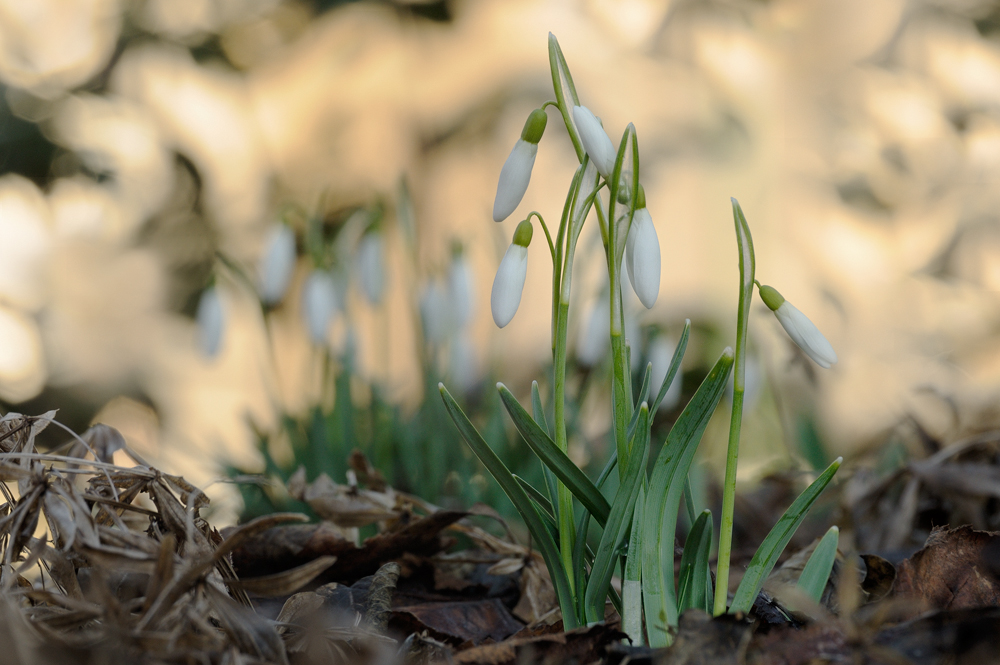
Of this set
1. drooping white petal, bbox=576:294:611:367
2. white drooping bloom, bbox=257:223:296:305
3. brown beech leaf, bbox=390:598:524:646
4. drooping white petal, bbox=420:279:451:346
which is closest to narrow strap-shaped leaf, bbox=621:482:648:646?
brown beech leaf, bbox=390:598:524:646

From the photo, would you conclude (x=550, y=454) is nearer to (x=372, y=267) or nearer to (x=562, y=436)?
(x=562, y=436)

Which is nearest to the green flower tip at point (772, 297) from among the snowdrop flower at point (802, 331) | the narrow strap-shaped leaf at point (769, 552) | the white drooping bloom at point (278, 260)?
the snowdrop flower at point (802, 331)

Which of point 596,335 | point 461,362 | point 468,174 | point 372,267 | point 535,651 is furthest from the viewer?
point 468,174

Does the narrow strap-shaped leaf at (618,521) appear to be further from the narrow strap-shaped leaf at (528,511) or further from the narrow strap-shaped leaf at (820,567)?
the narrow strap-shaped leaf at (820,567)

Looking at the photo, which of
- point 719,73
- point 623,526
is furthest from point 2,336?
point 719,73

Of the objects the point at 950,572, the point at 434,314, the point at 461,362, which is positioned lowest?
the point at 461,362

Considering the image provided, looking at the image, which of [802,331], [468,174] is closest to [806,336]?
[802,331]

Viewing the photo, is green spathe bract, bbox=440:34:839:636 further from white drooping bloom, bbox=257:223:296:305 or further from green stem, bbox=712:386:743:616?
white drooping bloom, bbox=257:223:296:305
